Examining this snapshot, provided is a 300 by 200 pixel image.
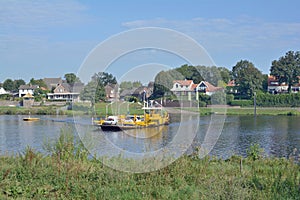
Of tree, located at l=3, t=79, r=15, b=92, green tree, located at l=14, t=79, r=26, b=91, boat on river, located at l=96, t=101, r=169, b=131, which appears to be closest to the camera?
boat on river, located at l=96, t=101, r=169, b=131

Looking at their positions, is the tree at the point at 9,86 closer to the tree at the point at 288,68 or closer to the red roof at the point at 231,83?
the red roof at the point at 231,83

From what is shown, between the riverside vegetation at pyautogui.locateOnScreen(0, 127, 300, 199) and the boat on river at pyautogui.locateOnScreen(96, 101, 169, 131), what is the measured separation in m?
19.2

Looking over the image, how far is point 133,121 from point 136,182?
2271 centimetres

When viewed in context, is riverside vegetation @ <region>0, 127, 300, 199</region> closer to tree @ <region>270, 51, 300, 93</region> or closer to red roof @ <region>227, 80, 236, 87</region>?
tree @ <region>270, 51, 300, 93</region>

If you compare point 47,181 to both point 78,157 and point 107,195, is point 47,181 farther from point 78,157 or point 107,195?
point 78,157

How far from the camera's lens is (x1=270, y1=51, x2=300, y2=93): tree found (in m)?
62.0

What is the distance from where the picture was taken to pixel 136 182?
7.10m

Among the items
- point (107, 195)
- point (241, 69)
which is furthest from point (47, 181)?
point (241, 69)

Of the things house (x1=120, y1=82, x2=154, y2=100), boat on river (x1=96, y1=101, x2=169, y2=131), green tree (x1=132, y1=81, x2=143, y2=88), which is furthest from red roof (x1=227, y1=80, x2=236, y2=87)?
green tree (x1=132, y1=81, x2=143, y2=88)

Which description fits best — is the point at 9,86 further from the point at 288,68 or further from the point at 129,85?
the point at 129,85

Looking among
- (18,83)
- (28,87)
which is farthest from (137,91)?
(18,83)

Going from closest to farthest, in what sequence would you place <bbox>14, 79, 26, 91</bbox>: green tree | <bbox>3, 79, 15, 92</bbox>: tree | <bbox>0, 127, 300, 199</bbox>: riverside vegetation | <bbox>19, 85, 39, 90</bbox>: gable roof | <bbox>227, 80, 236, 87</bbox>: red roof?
<bbox>0, 127, 300, 199</bbox>: riverside vegetation
<bbox>227, 80, 236, 87</bbox>: red roof
<bbox>19, 85, 39, 90</bbox>: gable roof
<bbox>14, 79, 26, 91</bbox>: green tree
<bbox>3, 79, 15, 92</bbox>: tree

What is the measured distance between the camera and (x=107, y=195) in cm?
623

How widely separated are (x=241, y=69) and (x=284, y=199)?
203 feet
